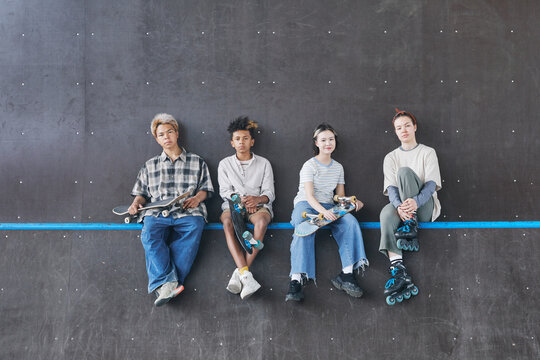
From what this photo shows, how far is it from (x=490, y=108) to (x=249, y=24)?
180 cm

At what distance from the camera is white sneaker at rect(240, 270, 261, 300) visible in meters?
2.41

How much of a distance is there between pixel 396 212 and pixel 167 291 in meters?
1.50

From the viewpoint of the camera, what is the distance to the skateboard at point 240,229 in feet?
8.00

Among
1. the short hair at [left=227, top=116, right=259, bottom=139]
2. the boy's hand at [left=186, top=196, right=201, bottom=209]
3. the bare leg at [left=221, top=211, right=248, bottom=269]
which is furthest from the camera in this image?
the short hair at [left=227, top=116, right=259, bottom=139]

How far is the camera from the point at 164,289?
247 centimetres

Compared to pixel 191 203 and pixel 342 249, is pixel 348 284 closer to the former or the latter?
pixel 342 249

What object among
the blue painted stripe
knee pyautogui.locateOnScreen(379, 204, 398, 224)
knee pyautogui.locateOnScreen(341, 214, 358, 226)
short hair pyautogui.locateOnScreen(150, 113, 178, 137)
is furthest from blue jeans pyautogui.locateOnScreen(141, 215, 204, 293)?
knee pyautogui.locateOnScreen(379, 204, 398, 224)

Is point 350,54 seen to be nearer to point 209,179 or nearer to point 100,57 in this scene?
point 209,179

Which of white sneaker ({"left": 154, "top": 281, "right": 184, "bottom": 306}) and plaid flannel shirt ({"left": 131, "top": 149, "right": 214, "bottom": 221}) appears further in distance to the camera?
plaid flannel shirt ({"left": 131, "top": 149, "right": 214, "bottom": 221})

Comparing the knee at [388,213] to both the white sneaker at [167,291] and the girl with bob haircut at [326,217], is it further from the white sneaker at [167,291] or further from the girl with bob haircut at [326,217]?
the white sneaker at [167,291]

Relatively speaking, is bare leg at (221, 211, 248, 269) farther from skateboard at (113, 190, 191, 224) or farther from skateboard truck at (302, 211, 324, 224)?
skateboard truck at (302, 211, 324, 224)

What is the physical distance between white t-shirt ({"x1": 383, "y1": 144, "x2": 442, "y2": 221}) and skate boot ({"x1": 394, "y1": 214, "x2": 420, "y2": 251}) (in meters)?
0.24

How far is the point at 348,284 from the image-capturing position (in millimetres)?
2418

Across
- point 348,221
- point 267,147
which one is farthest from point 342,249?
point 267,147
